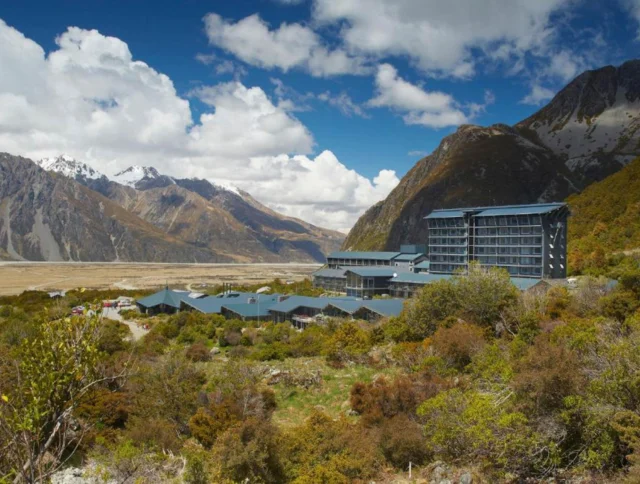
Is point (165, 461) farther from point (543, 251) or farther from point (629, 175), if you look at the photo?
point (629, 175)

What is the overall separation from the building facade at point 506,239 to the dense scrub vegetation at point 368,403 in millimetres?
22952

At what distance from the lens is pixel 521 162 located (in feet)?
499

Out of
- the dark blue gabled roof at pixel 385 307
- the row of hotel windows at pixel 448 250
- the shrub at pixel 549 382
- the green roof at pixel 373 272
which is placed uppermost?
the row of hotel windows at pixel 448 250

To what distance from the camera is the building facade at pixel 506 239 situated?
5847 cm

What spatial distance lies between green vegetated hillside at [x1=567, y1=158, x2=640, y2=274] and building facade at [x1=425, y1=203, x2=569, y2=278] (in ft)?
11.1

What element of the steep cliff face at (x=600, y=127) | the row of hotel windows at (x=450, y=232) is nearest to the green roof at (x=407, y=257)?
the row of hotel windows at (x=450, y=232)

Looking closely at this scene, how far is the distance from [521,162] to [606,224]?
94555 millimetres

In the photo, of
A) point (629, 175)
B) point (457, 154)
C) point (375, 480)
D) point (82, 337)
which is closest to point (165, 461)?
point (375, 480)

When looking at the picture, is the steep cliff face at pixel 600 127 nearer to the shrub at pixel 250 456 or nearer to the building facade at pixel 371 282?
the building facade at pixel 371 282

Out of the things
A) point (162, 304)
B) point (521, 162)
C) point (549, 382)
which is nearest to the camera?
point (549, 382)

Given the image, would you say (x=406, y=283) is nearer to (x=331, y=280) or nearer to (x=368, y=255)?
(x=331, y=280)

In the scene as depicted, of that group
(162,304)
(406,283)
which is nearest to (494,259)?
(406,283)

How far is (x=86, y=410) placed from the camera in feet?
77.6

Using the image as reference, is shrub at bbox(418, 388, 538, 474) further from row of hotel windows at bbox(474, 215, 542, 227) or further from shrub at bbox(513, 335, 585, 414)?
row of hotel windows at bbox(474, 215, 542, 227)
